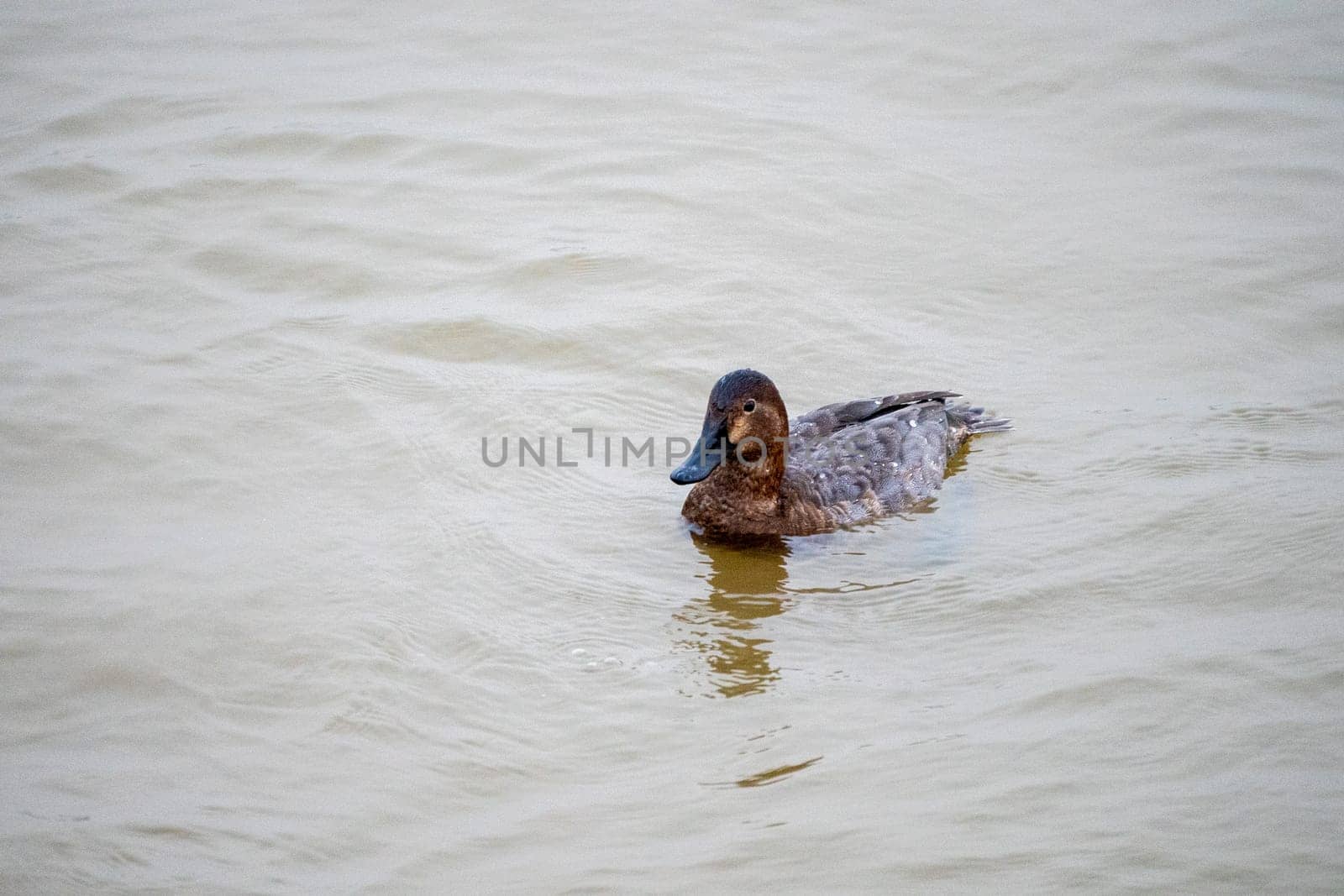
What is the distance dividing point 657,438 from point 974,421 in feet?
5.98

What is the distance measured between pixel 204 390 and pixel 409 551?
6.92 ft

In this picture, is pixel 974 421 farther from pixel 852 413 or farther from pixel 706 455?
pixel 706 455

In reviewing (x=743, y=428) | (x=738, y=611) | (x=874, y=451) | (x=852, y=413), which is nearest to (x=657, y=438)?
(x=743, y=428)

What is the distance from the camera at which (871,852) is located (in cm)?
462

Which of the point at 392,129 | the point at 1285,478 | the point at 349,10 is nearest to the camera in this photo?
the point at 1285,478

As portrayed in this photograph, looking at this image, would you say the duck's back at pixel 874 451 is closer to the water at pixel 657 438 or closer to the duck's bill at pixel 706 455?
the water at pixel 657 438

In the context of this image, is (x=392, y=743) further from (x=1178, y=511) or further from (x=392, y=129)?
(x=392, y=129)

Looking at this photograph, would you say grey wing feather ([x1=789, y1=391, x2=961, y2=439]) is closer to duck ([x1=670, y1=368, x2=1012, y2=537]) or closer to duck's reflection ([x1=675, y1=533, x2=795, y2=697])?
duck ([x1=670, y1=368, x2=1012, y2=537])

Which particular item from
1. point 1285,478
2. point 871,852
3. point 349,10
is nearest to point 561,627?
point 871,852

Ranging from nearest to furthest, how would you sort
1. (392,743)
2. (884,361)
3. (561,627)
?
(392,743) < (561,627) < (884,361)

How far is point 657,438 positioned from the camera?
7.96m

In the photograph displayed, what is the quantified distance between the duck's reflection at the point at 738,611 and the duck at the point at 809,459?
0.18m

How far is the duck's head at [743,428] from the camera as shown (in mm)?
7105

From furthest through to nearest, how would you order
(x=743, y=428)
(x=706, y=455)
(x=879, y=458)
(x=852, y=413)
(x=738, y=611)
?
(x=852, y=413), (x=879, y=458), (x=743, y=428), (x=706, y=455), (x=738, y=611)
